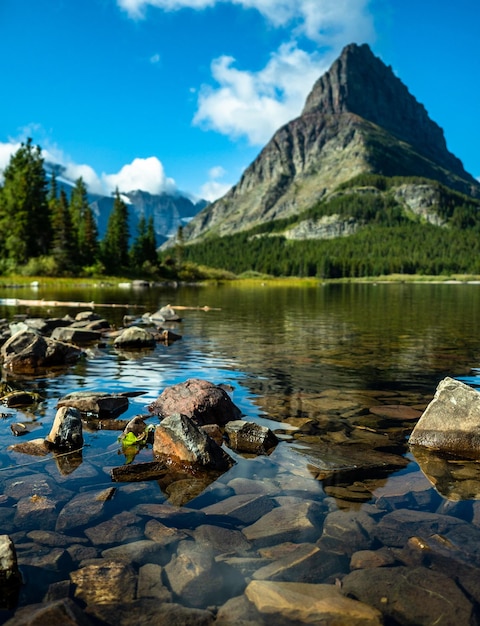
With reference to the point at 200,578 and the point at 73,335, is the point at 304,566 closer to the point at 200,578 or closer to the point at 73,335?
the point at 200,578

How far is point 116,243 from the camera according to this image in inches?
5453

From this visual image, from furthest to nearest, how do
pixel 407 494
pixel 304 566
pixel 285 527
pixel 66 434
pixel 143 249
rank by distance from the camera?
1. pixel 143 249
2. pixel 66 434
3. pixel 407 494
4. pixel 285 527
5. pixel 304 566

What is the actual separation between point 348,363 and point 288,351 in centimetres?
416

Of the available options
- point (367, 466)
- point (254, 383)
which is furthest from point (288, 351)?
point (367, 466)

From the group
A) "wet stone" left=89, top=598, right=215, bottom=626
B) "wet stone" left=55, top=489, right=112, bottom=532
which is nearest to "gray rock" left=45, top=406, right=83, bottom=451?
"wet stone" left=55, top=489, right=112, bottom=532

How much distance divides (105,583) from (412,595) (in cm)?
367

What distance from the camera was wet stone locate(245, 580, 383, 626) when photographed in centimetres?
505

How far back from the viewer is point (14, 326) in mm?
25516

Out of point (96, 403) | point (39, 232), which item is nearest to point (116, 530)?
point (96, 403)

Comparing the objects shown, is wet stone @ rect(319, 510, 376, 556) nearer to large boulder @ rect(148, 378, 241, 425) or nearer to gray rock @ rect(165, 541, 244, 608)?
gray rock @ rect(165, 541, 244, 608)

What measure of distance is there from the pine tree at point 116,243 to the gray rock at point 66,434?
405 ft

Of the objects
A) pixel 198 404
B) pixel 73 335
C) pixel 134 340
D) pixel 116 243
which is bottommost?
pixel 198 404

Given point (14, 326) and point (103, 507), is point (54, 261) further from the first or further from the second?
point (103, 507)

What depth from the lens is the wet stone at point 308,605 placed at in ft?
16.6
